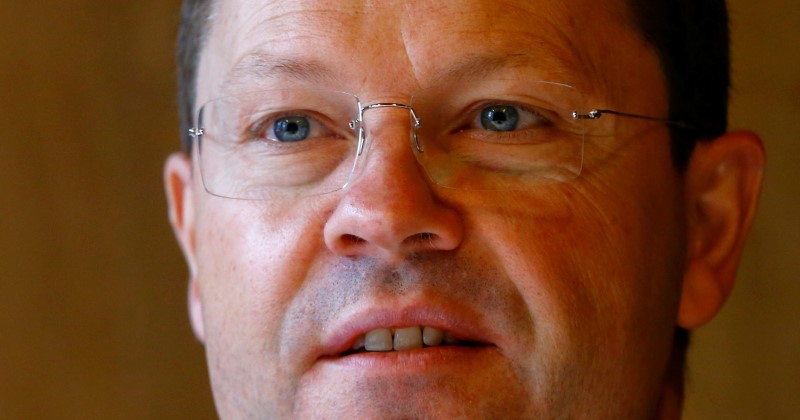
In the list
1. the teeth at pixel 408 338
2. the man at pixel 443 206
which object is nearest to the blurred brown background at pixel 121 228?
the man at pixel 443 206

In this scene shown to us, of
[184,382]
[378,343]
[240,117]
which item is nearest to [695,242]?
[378,343]

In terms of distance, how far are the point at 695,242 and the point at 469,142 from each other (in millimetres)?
421

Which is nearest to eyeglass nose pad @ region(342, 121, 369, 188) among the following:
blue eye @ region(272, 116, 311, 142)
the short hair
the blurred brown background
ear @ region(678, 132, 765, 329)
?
blue eye @ region(272, 116, 311, 142)

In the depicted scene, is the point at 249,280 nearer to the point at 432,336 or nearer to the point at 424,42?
the point at 432,336

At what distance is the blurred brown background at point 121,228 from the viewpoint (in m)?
2.06

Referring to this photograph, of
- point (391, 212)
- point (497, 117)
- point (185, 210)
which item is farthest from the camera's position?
point (185, 210)

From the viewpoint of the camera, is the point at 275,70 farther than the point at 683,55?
No

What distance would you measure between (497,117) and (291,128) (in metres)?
0.28

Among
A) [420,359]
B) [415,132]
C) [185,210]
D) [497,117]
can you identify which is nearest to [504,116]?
[497,117]

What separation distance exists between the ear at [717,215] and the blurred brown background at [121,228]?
85 centimetres

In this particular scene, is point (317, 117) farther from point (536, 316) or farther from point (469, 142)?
point (536, 316)

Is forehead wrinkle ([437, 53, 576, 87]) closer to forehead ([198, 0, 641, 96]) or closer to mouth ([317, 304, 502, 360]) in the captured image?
forehead ([198, 0, 641, 96])

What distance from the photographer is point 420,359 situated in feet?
4.41

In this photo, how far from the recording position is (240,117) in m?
1.53
